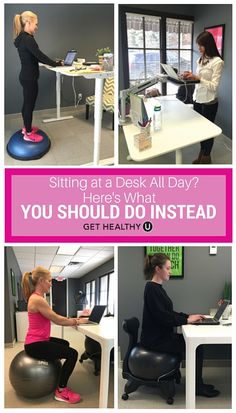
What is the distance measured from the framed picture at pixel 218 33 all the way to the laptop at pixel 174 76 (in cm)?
22

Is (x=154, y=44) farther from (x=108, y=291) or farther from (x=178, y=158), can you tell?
(x=108, y=291)

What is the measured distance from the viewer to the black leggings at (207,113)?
2189 mm

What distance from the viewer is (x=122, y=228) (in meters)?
2.17

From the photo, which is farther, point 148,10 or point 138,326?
point 138,326

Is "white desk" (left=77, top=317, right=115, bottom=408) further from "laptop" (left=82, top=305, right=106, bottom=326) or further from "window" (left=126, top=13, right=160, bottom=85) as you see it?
"window" (left=126, top=13, right=160, bottom=85)

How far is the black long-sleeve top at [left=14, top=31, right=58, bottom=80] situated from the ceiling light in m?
0.89

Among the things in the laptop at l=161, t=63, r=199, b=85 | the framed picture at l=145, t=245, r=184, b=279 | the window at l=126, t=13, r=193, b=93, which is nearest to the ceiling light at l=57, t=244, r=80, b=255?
the framed picture at l=145, t=245, r=184, b=279

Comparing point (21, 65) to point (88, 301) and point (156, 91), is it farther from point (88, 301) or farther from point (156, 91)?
point (88, 301)

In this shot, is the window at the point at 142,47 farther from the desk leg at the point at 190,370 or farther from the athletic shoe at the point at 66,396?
the athletic shoe at the point at 66,396

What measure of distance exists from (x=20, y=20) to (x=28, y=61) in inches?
7.8

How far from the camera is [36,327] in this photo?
7.45 feet

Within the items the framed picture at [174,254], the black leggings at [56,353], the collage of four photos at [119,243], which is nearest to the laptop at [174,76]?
the collage of four photos at [119,243]

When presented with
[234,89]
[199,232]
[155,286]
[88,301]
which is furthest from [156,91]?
[88,301]

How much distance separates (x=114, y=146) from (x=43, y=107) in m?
0.56
